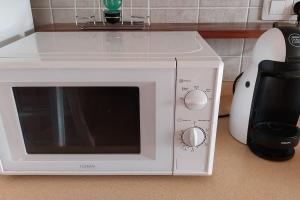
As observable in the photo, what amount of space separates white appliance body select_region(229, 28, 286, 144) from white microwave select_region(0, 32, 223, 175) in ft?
0.49

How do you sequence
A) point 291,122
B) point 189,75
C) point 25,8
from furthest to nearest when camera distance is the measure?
point 25,8 → point 291,122 → point 189,75

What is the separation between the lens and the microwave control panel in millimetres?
531

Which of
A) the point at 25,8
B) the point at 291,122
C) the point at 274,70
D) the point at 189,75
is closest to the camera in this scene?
the point at 189,75

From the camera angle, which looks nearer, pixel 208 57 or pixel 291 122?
pixel 208 57

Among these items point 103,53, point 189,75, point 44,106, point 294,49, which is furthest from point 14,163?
point 294,49

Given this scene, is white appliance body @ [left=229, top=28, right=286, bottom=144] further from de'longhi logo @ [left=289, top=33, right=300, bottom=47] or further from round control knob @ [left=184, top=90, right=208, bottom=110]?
round control knob @ [left=184, top=90, right=208, bottom=110]

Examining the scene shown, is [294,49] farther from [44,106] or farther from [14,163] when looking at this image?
[14,163]

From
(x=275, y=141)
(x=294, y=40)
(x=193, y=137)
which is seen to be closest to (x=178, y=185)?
(x=193, y=137)

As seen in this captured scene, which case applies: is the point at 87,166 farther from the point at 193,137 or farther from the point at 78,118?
the point at 193,137

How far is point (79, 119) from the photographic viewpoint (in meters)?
0.60

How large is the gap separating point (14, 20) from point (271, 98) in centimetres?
75

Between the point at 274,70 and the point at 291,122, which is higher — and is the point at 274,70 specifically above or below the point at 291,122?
above

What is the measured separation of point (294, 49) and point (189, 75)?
0.86ft

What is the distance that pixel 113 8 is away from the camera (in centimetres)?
92
